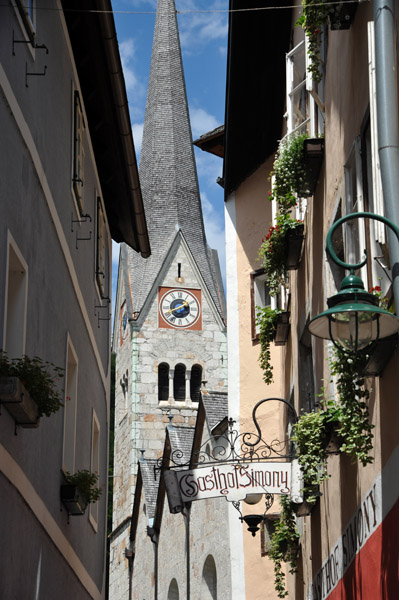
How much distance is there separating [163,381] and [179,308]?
3775 mm

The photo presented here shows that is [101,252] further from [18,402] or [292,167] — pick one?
[18,402]

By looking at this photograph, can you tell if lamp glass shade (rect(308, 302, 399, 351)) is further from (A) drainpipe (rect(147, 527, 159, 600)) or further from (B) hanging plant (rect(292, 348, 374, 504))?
(A) drainpipe (rect(147, 527, 159, 600))

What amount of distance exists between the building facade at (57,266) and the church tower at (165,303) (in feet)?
114

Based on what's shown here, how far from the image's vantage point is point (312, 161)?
31.3 ft

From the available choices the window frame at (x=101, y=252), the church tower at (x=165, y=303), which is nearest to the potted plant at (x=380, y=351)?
the window frame at (x=101, y=252)

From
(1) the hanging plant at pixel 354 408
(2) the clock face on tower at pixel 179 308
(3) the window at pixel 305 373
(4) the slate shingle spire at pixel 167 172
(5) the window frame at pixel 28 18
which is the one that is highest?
(4) the slate shingle spire at pixel 167 172

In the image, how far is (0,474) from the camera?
7.01 m

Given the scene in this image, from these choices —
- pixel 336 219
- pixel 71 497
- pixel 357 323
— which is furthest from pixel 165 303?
pixel 357 323

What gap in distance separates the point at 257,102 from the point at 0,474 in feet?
32.1

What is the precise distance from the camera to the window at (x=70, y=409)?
10789mm

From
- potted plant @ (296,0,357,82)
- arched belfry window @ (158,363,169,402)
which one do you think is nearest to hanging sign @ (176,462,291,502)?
potted plant @ (296,0,357,82)

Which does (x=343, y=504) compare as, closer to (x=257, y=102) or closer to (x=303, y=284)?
(x=303, y=284)

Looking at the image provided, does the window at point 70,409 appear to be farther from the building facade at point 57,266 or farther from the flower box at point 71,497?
the flower box at point 71,497

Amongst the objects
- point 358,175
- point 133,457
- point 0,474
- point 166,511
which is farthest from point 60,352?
point 133,457
